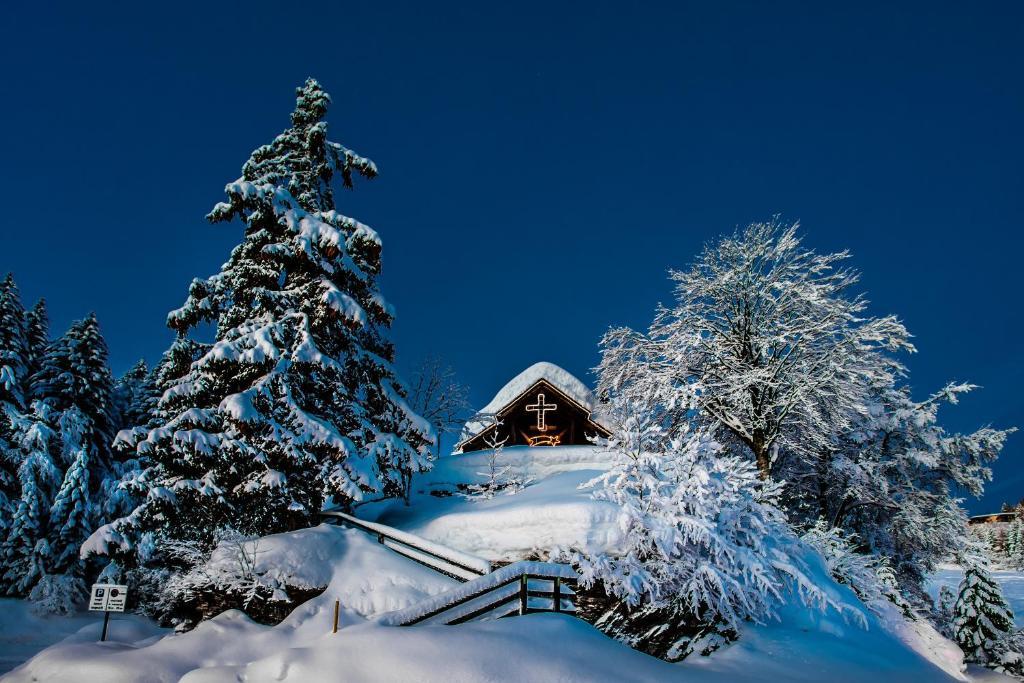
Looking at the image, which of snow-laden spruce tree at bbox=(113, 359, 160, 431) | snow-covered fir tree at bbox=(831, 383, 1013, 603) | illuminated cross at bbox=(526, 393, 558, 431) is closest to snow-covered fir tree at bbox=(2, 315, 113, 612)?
snow-laden spruce tree at bbox=(113, 359, 160, 431)

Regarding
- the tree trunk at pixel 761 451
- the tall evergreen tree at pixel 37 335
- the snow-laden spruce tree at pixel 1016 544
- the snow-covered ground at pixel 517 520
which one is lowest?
the snow-laden spruce tree at pixel 1016 544

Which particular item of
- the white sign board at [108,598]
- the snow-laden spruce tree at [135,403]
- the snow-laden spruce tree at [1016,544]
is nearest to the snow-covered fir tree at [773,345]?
the white sign board at [108,598]

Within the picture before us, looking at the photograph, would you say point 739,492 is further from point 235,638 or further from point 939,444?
point 939,444

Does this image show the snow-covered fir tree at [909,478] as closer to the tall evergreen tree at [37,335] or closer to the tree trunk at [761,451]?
the tree trunk at [761,451]

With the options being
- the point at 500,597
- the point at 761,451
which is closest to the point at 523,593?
the point at 500,597

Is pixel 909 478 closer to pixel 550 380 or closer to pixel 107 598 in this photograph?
pixel 550 380

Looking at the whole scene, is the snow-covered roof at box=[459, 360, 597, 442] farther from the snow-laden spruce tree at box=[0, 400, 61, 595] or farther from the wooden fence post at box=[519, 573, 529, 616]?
the wooden fence post at box=[519, 573, 529, 616]

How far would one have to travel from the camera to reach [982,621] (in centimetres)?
2208

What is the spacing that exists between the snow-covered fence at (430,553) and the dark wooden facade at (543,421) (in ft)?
61.9

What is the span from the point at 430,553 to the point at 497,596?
3833 millimetres

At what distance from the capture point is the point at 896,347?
805 inches

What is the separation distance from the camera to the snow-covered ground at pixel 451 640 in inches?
267

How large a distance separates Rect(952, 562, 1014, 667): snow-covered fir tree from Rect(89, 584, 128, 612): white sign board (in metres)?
27.2

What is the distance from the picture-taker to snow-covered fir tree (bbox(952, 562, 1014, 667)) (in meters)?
22.0
